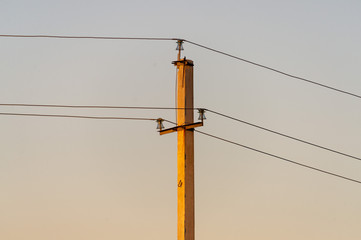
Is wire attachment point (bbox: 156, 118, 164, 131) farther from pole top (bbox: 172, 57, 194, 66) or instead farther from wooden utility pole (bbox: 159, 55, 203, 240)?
pole top (bbox: 172, 57, 194, 66)

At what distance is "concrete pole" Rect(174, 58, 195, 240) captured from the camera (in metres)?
26.8

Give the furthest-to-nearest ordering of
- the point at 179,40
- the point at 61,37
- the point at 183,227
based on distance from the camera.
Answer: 1. the point at 61,37
2. the point at 179,40
3. the point at 183,227

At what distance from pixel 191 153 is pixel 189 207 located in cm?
149

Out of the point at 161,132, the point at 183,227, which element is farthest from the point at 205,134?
the point at 183,227

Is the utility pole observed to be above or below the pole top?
below

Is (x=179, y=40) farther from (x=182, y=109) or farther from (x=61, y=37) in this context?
(x=61, y=37)

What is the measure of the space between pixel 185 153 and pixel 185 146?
188 millimetres

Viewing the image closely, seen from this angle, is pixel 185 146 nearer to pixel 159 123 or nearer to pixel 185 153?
pixel 185 153

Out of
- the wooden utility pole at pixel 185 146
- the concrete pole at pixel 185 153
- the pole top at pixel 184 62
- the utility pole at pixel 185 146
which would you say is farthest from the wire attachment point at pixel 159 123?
the pole top at pixel 184 62

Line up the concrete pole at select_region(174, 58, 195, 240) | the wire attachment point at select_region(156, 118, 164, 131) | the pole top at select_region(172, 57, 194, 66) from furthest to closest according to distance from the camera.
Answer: the wire attachment point at select_region(156, 118, 164, 131), the pole top at select_region(172, 57, 194, 66), the concrete pole at select_region(174, 58, 195, 240)

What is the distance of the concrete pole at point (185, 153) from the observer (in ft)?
88.0

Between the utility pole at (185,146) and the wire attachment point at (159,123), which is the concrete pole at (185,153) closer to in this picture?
the utility pole at (185,146)

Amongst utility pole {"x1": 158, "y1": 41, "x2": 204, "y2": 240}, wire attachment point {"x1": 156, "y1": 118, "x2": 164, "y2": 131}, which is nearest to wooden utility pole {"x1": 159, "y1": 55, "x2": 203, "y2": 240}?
utility pole {"x1": 158, "y1": 41, "x2": 204, "y2": 240}

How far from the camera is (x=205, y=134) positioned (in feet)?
99.7
